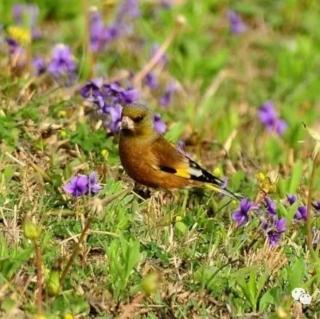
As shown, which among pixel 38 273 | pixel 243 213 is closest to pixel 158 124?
pixel 243 213

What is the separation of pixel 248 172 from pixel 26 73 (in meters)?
1.33

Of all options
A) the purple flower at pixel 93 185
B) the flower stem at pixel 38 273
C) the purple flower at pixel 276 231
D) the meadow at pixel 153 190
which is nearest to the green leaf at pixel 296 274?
the meadow at pixel 153 190

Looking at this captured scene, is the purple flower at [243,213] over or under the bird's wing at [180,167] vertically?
over

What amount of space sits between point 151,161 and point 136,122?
7.2 inches

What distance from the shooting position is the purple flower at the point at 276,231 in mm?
4648

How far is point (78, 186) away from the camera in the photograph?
465cm

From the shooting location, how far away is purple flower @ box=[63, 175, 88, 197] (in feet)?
15.3

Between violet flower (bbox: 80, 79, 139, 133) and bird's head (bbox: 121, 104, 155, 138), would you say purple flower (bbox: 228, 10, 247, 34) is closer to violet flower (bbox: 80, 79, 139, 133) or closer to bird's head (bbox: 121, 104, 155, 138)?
violet flower (bbox: 80, 79, 139, 133)

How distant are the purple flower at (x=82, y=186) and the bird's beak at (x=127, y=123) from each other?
51 cm

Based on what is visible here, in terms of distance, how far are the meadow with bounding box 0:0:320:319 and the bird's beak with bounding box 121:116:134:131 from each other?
0.22m

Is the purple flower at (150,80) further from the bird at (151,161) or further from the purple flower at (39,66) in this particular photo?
the bird at (151,161)

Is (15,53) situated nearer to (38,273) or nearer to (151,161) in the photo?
(151,161)

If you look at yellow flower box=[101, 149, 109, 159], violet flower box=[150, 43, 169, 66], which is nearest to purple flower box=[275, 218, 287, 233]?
yellow flower box=[101, 149, 109, 159]

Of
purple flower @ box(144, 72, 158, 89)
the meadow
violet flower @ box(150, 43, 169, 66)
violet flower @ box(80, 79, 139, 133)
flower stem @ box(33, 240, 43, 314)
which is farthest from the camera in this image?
violet flower @ box(150, 43, 169, 66)
